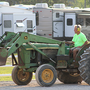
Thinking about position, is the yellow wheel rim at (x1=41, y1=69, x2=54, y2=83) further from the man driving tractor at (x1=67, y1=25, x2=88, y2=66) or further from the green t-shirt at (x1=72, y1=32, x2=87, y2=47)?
the green t-shirt at (x1=72, y1=32, x2=87, y2=47)

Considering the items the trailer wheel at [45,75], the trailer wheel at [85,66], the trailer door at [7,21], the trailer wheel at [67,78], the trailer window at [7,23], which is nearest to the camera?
the trailer wheel at [45,75]

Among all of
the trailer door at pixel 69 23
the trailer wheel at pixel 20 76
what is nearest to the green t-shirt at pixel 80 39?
the trailer wheel at pixel 20 76

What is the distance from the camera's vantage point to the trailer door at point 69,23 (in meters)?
21.7

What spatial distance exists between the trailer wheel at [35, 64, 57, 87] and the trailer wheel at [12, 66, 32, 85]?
3.39ft

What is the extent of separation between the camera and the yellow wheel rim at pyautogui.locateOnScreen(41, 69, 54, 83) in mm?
7699

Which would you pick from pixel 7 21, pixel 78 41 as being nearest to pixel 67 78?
pixel 78 41

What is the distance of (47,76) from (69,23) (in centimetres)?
1448

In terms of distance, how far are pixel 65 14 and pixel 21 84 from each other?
45.0 ft

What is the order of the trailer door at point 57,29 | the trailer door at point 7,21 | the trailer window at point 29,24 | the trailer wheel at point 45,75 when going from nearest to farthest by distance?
the trailer wheel at point 45,75
the trailer door at point 7,21
the trailer window at point 29,24
the trailer door at point 57,29

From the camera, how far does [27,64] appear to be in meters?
8.05

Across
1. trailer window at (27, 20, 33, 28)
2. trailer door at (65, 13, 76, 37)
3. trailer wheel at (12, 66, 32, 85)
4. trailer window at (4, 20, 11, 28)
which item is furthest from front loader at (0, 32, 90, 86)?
trailer door at (65, 13, 76, 37)

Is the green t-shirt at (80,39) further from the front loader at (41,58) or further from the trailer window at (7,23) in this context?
the trailer window at (7,23)

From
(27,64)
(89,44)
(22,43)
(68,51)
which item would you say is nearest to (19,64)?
(27,64)

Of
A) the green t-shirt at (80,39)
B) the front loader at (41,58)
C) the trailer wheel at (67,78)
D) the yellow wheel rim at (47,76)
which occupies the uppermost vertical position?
the green t-shirt at (80,39)
